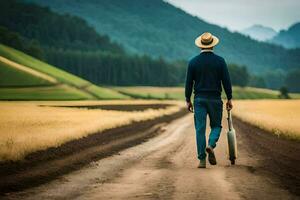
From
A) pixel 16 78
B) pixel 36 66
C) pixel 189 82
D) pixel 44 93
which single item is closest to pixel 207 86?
pixel 189 82

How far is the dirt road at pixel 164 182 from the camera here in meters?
8.27

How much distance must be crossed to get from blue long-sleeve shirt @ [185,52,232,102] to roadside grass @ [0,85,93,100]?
301 ft

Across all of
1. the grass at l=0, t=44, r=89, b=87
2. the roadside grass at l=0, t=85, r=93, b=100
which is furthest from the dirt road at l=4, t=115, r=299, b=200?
the grass at l=0, t=44, r=89, b=87

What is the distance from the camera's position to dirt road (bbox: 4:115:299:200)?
8273 millimetres

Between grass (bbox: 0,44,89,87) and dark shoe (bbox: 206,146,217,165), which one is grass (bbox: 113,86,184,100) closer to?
grass (bbox: 0,44,89,87)

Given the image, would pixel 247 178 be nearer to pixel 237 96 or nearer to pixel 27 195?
pixel 27 195

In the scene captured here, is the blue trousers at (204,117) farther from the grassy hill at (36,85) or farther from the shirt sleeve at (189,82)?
the grassy hill at (36,85)

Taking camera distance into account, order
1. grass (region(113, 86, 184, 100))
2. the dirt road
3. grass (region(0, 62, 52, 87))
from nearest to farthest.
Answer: the dirt road, grass (region(0, 62, 52, 87)), grass (region(113, 86, 184, 100))

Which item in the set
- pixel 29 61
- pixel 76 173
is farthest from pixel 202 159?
pixel 29 61

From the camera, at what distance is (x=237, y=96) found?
196m

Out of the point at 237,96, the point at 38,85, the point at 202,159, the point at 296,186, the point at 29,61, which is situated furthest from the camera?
the point at 237,96

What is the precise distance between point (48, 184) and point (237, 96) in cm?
18883

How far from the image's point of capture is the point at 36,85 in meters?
122

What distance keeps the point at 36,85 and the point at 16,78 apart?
434cm
